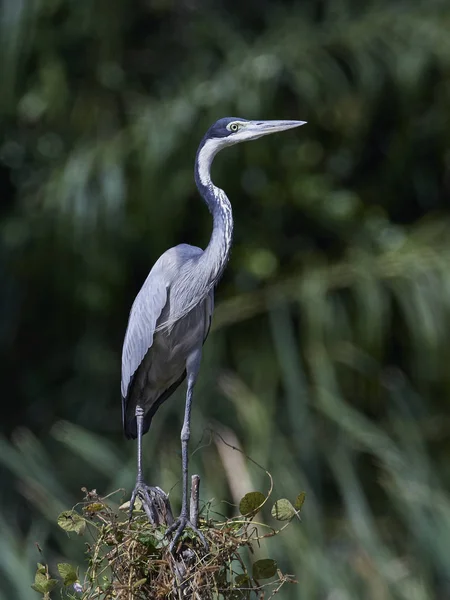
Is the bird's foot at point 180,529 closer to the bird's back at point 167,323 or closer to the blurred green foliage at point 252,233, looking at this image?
the bird's back at point 167,323

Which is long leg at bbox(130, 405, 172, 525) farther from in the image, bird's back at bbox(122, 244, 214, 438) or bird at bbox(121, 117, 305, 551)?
bird's back at bbox(122, 244, 214, 438)

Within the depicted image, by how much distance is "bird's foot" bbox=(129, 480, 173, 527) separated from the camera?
198 cm

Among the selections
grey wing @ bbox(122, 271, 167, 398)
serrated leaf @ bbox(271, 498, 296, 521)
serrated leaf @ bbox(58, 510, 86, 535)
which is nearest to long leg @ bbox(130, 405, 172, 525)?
serrated leaf @ bbox(58, 510, 86, 535)

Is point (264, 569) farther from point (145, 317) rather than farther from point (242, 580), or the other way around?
point (145, 317)

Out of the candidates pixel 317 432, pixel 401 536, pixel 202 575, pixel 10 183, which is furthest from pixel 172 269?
pixel 10 183

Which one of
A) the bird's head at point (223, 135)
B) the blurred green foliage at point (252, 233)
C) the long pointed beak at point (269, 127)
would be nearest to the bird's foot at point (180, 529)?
the bird's head at point (223, 135)

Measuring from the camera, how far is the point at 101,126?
5172mm

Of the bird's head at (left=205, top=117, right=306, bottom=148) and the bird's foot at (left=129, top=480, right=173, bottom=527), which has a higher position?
the bird's head at (left=205, top=117, right=306, bottom=148)

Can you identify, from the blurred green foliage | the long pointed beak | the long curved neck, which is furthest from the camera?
the blurred green foliage

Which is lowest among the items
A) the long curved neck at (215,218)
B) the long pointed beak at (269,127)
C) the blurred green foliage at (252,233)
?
the blurred green foliage at (252,233)

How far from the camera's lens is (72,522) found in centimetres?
191

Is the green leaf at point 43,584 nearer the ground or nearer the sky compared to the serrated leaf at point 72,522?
nearer the ground

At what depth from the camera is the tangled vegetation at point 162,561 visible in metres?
1.85

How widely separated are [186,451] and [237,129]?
705mm
